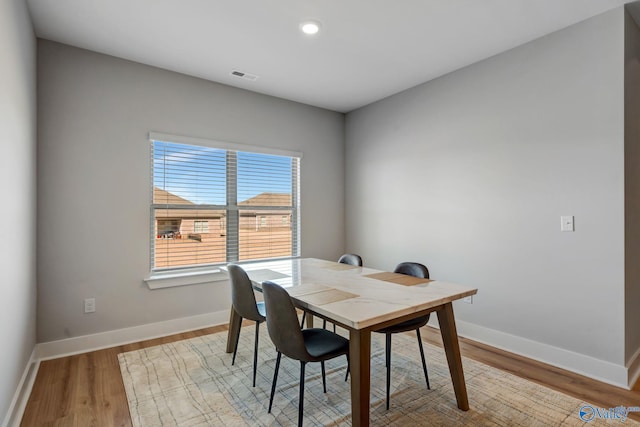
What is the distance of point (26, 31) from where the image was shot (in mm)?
2256

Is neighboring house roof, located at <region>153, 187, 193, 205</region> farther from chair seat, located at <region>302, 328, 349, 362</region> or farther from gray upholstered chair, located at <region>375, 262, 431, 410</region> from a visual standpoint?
gray upholstered chair, located at <region>375, 262, 431, 410</region>

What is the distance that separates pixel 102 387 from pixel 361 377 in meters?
1.90

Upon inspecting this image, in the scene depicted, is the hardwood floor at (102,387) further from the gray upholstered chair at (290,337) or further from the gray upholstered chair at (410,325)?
the gray upholstered chair at (290,337)

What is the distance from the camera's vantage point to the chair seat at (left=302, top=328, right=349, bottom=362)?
1726mm

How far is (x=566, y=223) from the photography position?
8.32ft

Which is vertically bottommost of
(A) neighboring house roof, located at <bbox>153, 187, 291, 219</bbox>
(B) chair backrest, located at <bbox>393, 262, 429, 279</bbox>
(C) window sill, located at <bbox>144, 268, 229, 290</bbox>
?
(C) window sill, located at <bbox>144, 268, 229, 290</bbox>

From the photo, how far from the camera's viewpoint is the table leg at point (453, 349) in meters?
1.94

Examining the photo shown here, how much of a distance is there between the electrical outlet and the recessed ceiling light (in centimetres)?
288

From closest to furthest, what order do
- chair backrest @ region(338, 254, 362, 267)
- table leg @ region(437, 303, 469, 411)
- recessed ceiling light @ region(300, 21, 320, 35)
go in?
1. table leg @ region(437, 303, 469, 411)
2. recessed ceiling light @ region(300, 21, 320, 35)
3. chair backrest @ region(338, 254, 362, 267)

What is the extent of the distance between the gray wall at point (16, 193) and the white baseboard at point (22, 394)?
55 millimetres

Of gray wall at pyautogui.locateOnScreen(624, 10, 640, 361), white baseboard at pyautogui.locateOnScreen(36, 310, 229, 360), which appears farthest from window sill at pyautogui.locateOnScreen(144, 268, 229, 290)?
gray wall at pyautogui.locateOnScreen(624, 10, 640, 361)

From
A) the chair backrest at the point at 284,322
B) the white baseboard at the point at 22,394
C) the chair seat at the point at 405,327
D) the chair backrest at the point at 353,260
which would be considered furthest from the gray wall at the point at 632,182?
the white baseboard at the point at 22,394

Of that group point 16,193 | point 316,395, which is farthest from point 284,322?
point 16,193

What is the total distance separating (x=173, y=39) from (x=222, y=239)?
1.97m
